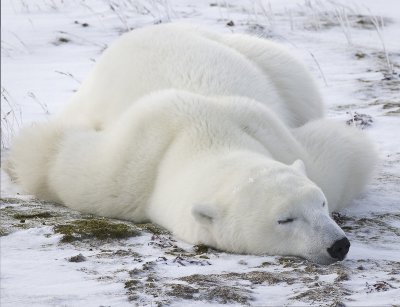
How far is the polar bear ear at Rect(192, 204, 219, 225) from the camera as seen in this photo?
13.8 feet

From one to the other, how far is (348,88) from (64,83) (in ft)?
9.83

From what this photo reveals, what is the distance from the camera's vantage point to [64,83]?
9.12 m

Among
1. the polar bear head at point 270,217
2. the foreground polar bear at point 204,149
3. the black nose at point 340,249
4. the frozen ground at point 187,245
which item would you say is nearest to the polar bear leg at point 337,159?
the foreground polar bear at point 204,149

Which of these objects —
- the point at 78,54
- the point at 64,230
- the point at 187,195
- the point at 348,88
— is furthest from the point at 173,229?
the point at 78,54

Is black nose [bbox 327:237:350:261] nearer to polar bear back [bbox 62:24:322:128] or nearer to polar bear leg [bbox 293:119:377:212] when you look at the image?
polar bear leg [bbox 293:119:377:212]

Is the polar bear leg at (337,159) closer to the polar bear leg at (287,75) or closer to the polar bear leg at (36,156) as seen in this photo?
the polar bear leg at (287,75)

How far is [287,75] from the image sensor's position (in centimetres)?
662

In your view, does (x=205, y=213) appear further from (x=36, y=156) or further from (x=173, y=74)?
(x=36, y=156)

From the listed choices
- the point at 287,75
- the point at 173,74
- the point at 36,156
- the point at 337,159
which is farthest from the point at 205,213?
the point at 287,75

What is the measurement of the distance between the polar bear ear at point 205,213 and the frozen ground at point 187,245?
0.49ft

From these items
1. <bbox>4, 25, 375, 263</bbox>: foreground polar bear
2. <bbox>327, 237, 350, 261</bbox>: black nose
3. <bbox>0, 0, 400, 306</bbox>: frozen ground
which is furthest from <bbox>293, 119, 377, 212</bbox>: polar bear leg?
<bbox>327, 237, 350, 261</bbox>: black nose

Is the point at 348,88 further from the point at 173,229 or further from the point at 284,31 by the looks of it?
the point at 173,229

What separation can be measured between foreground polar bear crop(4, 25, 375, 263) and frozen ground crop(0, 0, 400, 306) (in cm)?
15

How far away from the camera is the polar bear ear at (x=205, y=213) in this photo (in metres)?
4.20
